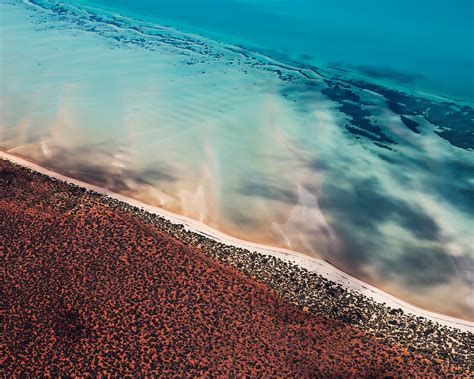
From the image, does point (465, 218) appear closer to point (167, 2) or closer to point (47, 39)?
point (47, 39)

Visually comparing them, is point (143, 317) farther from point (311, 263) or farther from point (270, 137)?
point (270, 137)

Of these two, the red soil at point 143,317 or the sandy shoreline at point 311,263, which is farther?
the sandy shoreline at point 311,263

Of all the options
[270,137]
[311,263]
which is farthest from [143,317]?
[270,137]

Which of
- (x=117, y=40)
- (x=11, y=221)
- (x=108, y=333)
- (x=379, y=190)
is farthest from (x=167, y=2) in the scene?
(x=108, y=333)
